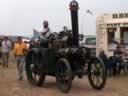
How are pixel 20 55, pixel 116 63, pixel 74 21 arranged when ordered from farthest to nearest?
pixel 116 63
pixel 20 55
pixel 74 21

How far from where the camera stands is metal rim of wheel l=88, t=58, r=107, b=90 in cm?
1390

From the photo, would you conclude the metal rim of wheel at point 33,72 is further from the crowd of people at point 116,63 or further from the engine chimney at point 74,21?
the crowd of people at point 116,63

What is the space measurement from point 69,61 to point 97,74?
919 millimetres

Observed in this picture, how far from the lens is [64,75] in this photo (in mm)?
13828

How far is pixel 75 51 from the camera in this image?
45.0 feet

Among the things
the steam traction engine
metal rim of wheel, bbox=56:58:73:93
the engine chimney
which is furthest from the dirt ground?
the engine chimney

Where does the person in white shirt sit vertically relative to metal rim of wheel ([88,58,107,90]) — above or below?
above

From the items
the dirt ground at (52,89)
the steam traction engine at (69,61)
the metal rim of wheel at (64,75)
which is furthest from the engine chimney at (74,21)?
the dirt ground at (52,89)

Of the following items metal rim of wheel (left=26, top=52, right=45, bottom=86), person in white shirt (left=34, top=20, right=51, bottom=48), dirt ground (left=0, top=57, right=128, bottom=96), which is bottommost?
dirt ground (left=0, top=57, right=128, bottom=96)

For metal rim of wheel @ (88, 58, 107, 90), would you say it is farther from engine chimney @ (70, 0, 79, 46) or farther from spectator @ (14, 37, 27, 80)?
spectator @ (14, 37, 27, 80)

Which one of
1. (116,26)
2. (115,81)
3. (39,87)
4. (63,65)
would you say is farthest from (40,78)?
(116,26)

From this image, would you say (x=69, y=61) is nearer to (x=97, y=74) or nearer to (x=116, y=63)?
(x=97, y=74)

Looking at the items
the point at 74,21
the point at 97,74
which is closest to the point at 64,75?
the point at 97,74

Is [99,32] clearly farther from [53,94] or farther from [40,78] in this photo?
[53,94]
